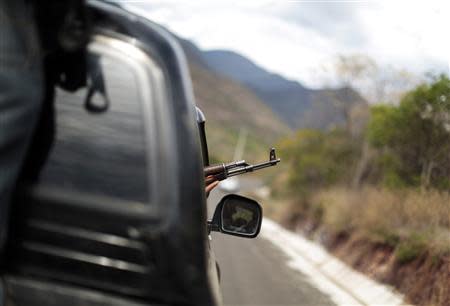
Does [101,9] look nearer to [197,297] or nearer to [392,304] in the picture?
[197,297]

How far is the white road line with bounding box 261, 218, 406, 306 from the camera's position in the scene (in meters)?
12.4

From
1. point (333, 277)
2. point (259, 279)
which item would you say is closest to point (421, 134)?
point (333, 277)

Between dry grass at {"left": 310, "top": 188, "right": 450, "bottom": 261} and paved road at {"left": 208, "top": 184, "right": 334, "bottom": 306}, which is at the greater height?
dry grass at {"left": 310, "top": 188, "right": 450, "bottom": 261}

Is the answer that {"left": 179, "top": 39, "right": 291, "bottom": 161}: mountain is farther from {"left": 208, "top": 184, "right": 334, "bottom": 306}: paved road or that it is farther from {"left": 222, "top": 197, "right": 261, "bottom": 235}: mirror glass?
{"left": 222, "top": 197, "right": 261, "bottom": 235}: mirror glass

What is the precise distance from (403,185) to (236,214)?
509 inches

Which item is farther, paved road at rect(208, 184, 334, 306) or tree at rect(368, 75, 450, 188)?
tree at rect(368, 75, 450, 188)

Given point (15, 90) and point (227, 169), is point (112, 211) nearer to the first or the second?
point (15, 90)

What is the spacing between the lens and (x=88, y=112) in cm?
201

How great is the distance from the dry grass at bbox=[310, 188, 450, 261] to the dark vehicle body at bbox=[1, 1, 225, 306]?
9911 mm

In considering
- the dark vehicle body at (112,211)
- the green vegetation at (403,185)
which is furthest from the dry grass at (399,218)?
the dark vehicle body at (112,211)

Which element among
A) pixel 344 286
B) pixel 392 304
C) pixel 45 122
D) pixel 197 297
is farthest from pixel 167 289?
pixel 344 286

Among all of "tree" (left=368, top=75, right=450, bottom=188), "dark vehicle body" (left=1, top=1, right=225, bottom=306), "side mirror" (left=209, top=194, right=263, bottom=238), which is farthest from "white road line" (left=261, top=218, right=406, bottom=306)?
"dark vehicle body" (left=1, top=1, right=225, bottom=306)

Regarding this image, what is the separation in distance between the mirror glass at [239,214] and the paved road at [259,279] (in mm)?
6370

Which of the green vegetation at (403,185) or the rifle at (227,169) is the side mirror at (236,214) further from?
the green vegetation at (403,185)
